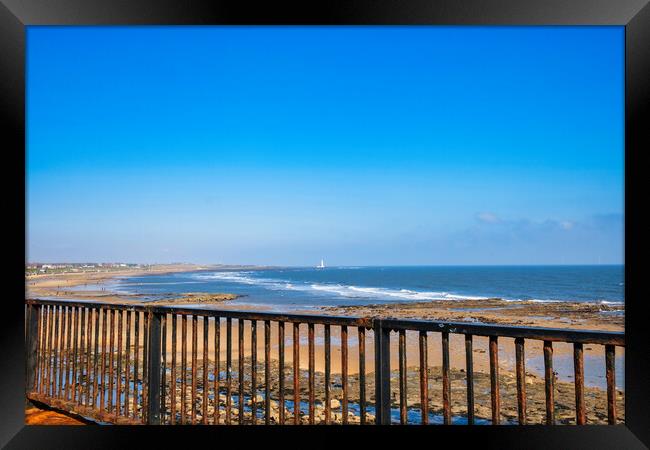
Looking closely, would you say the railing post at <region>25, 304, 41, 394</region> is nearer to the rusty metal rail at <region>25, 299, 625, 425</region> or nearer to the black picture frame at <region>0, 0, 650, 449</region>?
the rusty metal rail at <region>25, 299, 625, 425</region>

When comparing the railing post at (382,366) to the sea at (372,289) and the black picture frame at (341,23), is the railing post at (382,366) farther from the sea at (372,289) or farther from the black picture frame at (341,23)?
the sea at (372,289)

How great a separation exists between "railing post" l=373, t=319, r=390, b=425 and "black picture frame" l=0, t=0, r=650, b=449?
0.20 meters

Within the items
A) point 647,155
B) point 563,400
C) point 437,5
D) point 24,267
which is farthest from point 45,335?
point 563,400

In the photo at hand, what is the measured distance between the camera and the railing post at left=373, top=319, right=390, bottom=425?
8.26 feet

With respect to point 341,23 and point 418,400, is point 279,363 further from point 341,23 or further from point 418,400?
point 418,400

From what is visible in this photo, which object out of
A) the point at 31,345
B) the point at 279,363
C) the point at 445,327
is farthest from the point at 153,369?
the point at 445,327

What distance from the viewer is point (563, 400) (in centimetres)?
709

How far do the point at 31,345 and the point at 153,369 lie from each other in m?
1.61

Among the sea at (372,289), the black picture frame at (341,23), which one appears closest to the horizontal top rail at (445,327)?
the black picture frame at (341,23)

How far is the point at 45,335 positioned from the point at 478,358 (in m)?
8.89

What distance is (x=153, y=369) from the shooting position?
3.16 metres

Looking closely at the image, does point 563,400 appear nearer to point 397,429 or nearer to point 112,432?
point 397,429

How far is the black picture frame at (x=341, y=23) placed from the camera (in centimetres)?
262

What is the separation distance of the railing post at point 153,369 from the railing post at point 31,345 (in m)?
1.45
